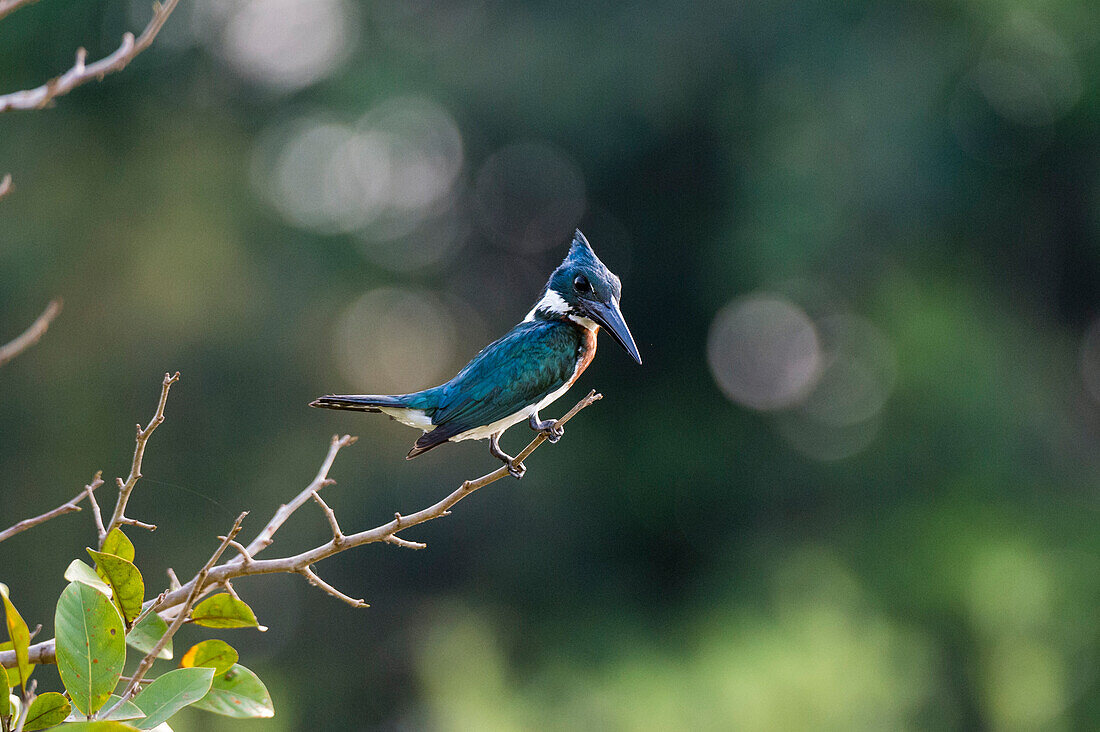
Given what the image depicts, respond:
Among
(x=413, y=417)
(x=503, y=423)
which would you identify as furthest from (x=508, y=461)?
(x=413, y=417)

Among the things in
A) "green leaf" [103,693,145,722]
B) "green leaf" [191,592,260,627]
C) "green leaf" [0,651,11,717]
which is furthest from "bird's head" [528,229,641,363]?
"green leaf" [0,651,11,717]

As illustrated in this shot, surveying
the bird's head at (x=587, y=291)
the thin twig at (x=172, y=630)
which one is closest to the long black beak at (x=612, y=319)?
the bird's head at (x=587, y=291)

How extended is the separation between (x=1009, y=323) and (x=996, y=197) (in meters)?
1.38

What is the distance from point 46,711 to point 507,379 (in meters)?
1.12

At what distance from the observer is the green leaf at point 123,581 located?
147cm

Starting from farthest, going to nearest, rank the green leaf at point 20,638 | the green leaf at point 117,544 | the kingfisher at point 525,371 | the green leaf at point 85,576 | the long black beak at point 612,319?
the kingfisher at point 525,371
the long black beak at point 612,319
the green leaf at point 117,544
the green leaf at point 85,576
the green leaf at point 20,638

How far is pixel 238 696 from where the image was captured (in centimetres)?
155

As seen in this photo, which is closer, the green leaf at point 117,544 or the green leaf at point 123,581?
the green leaf at point 123,581

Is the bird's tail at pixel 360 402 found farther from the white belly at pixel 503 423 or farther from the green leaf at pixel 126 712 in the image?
the green leaf at pixel 126 712

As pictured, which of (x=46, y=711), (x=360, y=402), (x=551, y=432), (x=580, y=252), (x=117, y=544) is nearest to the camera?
(x=46, y=711)

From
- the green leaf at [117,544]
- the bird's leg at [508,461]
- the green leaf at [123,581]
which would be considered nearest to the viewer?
the green leaf at [123,581]

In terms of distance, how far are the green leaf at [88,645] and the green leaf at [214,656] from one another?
199 millimetres

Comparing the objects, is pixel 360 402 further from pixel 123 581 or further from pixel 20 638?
pixel 20 638

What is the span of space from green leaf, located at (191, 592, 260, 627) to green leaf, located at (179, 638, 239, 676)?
0.07 metres
